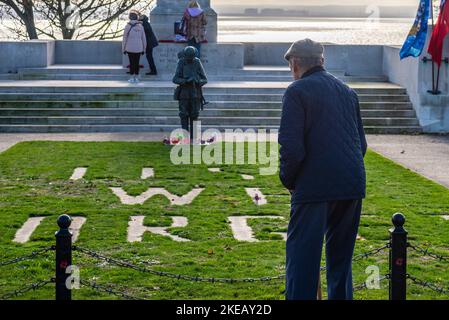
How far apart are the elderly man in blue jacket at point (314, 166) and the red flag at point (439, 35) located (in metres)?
15.7

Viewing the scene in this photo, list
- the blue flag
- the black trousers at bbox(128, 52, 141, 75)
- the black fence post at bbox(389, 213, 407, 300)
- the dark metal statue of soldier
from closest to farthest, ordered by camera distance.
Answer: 1. the black fence post at bbox(389, 213, 407, 300)
2. the dark metal statue of soldier
3. the blue flag
4. the black trousers at bbox(128, 52, 141, 75)

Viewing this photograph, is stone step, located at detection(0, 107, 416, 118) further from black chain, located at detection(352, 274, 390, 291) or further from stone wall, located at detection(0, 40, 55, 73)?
black chain, located at detection(352, 274, 390, 291)

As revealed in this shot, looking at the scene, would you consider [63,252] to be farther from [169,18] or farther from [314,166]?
[169,18]

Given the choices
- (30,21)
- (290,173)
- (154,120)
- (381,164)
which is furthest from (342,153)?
(30,21)

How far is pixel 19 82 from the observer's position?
25188 millimetres

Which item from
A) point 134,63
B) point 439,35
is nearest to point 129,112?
point 134,63

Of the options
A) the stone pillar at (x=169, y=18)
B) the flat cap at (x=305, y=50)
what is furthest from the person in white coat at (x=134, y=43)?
the flat cap at (x=305, y=50)

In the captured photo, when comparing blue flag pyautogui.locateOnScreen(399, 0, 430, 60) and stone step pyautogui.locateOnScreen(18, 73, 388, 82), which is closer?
blue flag pyautogui.locateOnScreen(399, 0, 430, 60)

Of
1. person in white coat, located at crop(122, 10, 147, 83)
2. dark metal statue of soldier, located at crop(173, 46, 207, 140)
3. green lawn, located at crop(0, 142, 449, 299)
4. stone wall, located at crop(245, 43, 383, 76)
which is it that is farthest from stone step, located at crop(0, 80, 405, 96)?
green lawn, located at crop(0, 142, 449, 299)

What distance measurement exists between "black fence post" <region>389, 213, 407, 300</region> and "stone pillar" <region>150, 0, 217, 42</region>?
2206 centimetres

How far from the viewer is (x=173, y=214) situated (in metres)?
12.4

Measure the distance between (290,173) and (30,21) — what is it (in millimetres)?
32416

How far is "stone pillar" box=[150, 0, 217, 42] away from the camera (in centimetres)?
2909
